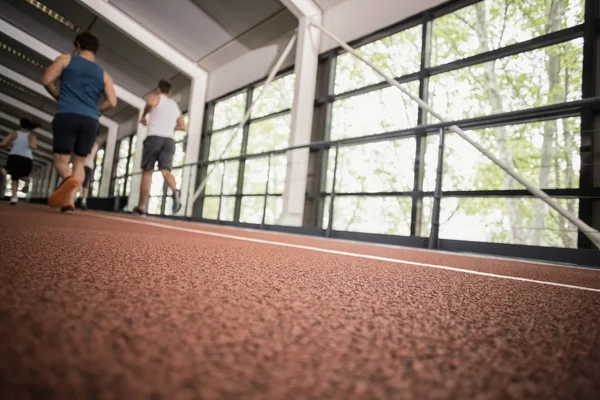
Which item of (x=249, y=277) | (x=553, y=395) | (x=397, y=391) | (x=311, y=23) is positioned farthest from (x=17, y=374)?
(x=311, y=23)

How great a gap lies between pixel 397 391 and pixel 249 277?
0.40 meters

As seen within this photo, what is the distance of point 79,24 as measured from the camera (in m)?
7.04

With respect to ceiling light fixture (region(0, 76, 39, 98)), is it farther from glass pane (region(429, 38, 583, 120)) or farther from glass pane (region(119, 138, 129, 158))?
glass pane (region(429, 38, 583, 120))

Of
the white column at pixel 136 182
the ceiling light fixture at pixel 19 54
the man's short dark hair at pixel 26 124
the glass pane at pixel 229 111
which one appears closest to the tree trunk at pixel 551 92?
the glass pane at pixel 229 111

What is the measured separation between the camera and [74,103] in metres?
2.36

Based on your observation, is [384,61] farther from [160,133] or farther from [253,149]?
[160,133]

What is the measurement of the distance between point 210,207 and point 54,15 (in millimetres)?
4862

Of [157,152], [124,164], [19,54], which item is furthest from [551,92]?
[124,164]

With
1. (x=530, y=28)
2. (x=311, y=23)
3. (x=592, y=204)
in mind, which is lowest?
(x=592, y=204)

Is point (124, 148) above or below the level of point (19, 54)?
below

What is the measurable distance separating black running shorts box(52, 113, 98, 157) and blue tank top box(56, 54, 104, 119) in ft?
0.13

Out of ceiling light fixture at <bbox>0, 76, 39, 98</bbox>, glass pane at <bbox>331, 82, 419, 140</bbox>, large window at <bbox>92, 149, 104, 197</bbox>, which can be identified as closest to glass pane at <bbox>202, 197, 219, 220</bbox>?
glass pane at <bbox>331, 82, 419, 140</bbox>

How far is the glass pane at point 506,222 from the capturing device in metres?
2.59

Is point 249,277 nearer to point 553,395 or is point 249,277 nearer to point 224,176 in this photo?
point 553,395
